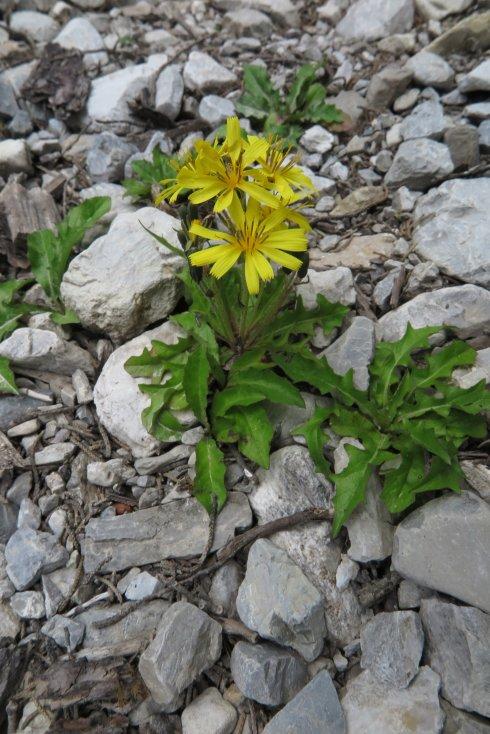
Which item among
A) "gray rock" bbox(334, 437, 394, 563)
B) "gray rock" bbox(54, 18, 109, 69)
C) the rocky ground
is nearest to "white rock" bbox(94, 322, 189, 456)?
the rocky ground

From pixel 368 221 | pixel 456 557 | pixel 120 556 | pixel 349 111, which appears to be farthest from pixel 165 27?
pixel 456 557

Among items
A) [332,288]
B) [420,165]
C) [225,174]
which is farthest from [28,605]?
[420,165]

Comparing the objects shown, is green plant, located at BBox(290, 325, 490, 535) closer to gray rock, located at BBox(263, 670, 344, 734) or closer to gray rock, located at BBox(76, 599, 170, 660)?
gray rock, located at BBox(263, 670, 344, 734)

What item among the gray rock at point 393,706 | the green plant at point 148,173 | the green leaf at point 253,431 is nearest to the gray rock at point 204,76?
the green plant at point 148,173

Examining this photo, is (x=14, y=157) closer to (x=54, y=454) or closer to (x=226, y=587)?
(x=54, y=454)

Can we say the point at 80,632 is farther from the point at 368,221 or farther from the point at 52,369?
the point at 368,221

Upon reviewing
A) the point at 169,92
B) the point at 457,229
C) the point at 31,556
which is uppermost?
the point at 169,92
